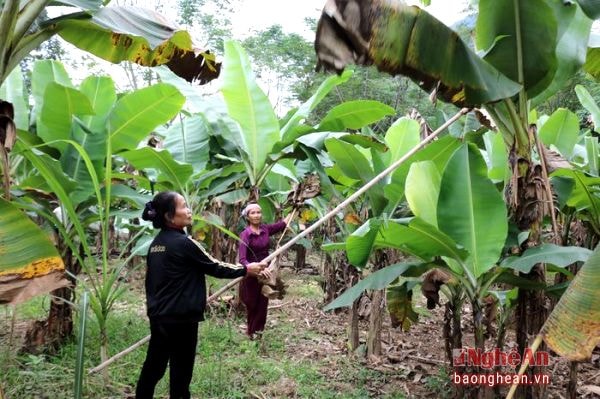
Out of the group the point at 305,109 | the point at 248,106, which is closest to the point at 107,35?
the point at 248,106

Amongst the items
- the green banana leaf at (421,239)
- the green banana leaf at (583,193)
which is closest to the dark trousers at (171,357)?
the green banana leaf at (421,239)

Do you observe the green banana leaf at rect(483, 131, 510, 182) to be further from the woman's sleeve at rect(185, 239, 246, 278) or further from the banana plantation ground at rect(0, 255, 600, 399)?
the woman's sleeve at rect(185, 239, 246, 278)

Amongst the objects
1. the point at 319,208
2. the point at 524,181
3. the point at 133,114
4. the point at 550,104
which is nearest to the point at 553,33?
the point at 524,181

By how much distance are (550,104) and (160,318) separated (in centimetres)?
1247

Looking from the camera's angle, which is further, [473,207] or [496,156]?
[496,156]

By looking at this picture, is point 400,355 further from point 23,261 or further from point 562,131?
point 23,261

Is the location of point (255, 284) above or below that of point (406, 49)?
below

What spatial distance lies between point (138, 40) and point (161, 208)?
117 cm

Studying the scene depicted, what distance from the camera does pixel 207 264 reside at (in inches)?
98.6

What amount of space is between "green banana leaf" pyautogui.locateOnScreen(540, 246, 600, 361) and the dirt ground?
188 centimetres

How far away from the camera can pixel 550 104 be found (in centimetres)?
1205

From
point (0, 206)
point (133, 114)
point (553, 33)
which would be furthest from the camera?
point (133, 114)

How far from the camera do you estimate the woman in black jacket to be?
8.06ft

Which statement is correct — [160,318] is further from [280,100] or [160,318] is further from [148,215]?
[280,100]
